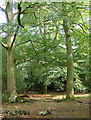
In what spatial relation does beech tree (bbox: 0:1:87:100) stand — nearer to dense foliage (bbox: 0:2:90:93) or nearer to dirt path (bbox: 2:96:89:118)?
dense foliage (bbox: 0:2:90:93)

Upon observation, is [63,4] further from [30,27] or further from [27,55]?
[27,55]

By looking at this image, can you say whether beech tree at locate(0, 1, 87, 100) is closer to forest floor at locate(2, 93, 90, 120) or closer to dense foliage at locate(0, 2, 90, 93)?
dense foliage at locate(0, 2, 90, 93)

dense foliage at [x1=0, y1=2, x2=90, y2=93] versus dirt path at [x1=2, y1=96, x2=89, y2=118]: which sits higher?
dense foliage at [x1=0, y1=2, x2=90, y2=93]

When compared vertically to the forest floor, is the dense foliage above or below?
above

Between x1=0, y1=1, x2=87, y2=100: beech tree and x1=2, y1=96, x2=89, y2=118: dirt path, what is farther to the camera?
x1=0, y1=1, x2=87, y2=100: beech tree

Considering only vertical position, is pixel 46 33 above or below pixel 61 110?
above

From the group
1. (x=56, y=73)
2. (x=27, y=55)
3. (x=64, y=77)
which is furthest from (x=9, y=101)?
(x=64, y=77)

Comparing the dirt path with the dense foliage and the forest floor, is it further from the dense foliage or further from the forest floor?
the dense foliage

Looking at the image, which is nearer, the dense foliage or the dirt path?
the dirt path

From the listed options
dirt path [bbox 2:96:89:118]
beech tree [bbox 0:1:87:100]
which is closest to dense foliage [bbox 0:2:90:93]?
beech tree [bbox 0:1:87:100]

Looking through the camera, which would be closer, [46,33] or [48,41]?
[48,41]

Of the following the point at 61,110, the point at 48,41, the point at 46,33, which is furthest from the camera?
the point at 46,33

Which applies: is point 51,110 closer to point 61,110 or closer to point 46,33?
point 61,110

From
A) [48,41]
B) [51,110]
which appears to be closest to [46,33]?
[48,41]
